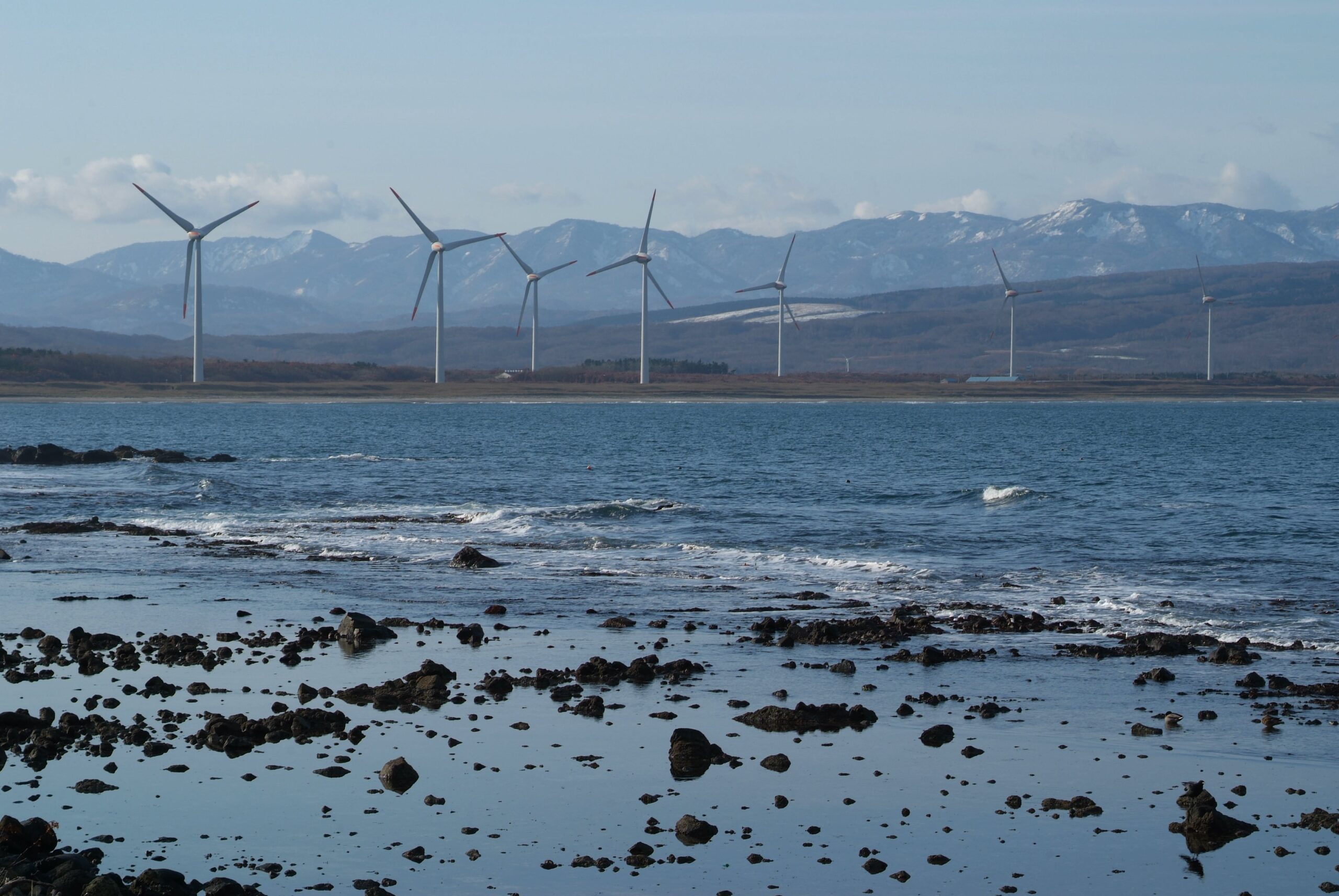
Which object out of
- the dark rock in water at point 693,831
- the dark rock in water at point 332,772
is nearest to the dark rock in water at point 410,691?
the dark rock in water at point 332,772

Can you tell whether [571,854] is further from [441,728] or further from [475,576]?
[475,576]

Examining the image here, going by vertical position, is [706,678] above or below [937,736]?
below

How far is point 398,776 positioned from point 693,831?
3.97 meters

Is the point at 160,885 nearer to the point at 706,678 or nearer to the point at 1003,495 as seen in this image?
the point at 706,678

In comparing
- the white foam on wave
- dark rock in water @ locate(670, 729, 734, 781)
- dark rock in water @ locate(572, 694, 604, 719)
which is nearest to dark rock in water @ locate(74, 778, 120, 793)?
dark rock in water @ locate(572, 694, 604, 719)

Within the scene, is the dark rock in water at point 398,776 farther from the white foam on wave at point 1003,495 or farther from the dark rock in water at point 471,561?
the white foam on wave at point 1003,495

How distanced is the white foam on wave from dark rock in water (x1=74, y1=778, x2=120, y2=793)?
48.9 metres

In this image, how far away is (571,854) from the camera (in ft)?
49.7

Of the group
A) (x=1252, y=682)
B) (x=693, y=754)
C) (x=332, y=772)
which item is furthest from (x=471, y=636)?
(x=1252, y=682)

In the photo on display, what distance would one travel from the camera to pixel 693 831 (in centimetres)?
1580

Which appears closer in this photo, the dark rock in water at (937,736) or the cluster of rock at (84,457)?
the dark rock in water at (937,736)

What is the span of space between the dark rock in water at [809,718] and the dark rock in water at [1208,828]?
5.37m

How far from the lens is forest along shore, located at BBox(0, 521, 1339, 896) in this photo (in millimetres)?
14883

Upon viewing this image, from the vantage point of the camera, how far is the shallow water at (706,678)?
1528 cm
